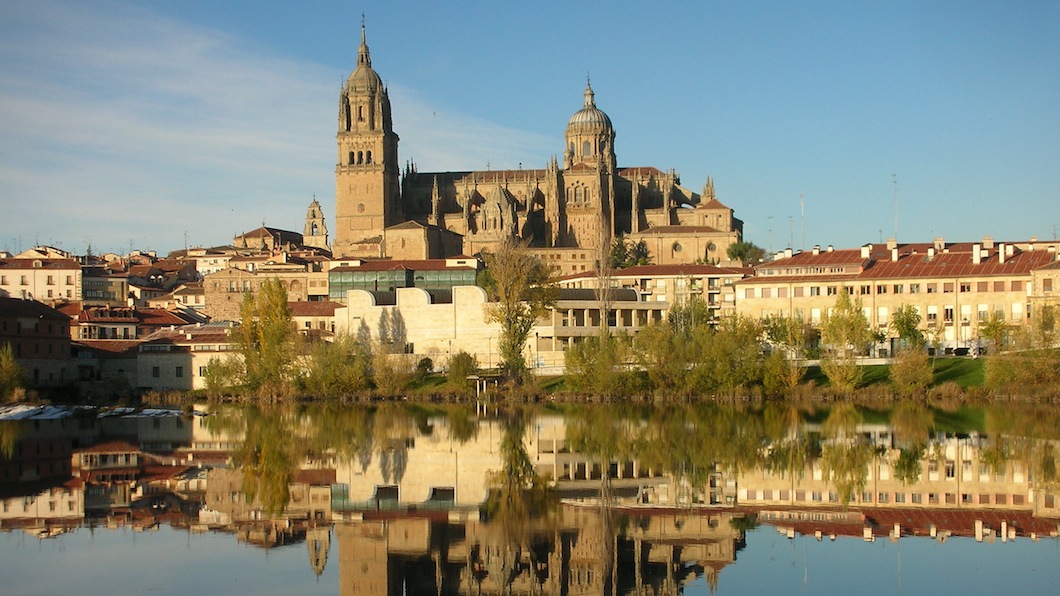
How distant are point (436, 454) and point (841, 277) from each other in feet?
124

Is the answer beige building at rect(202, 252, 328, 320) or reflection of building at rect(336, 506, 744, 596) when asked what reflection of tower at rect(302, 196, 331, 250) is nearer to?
beige building at rect(202, 252, 328, 320)

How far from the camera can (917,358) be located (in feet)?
167

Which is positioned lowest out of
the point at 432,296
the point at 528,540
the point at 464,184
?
the point at 528,540

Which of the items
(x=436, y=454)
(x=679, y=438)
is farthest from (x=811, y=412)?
(x=436, y=454)

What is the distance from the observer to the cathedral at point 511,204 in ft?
349

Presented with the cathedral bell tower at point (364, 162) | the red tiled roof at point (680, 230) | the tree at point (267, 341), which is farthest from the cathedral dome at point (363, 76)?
the tree at point (267, 341)

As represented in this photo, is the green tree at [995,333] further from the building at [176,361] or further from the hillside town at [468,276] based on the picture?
the building at [176,361]

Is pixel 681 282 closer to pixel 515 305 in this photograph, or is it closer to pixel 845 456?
pixel 515 305

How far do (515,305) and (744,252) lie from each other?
4478 cm

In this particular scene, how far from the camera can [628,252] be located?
104625 mm

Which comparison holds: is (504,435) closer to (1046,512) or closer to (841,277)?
(1046,512)

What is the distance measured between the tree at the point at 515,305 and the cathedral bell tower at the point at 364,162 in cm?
4997

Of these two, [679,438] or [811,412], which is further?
[811,412]

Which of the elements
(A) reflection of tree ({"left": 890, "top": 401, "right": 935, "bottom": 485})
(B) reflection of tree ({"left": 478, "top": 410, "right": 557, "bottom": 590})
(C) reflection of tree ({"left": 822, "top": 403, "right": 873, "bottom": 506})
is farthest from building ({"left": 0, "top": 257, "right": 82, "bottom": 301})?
(B) reflection of tree ({"left": 478, "top": 410, "right": 557, "bottom": 590})
